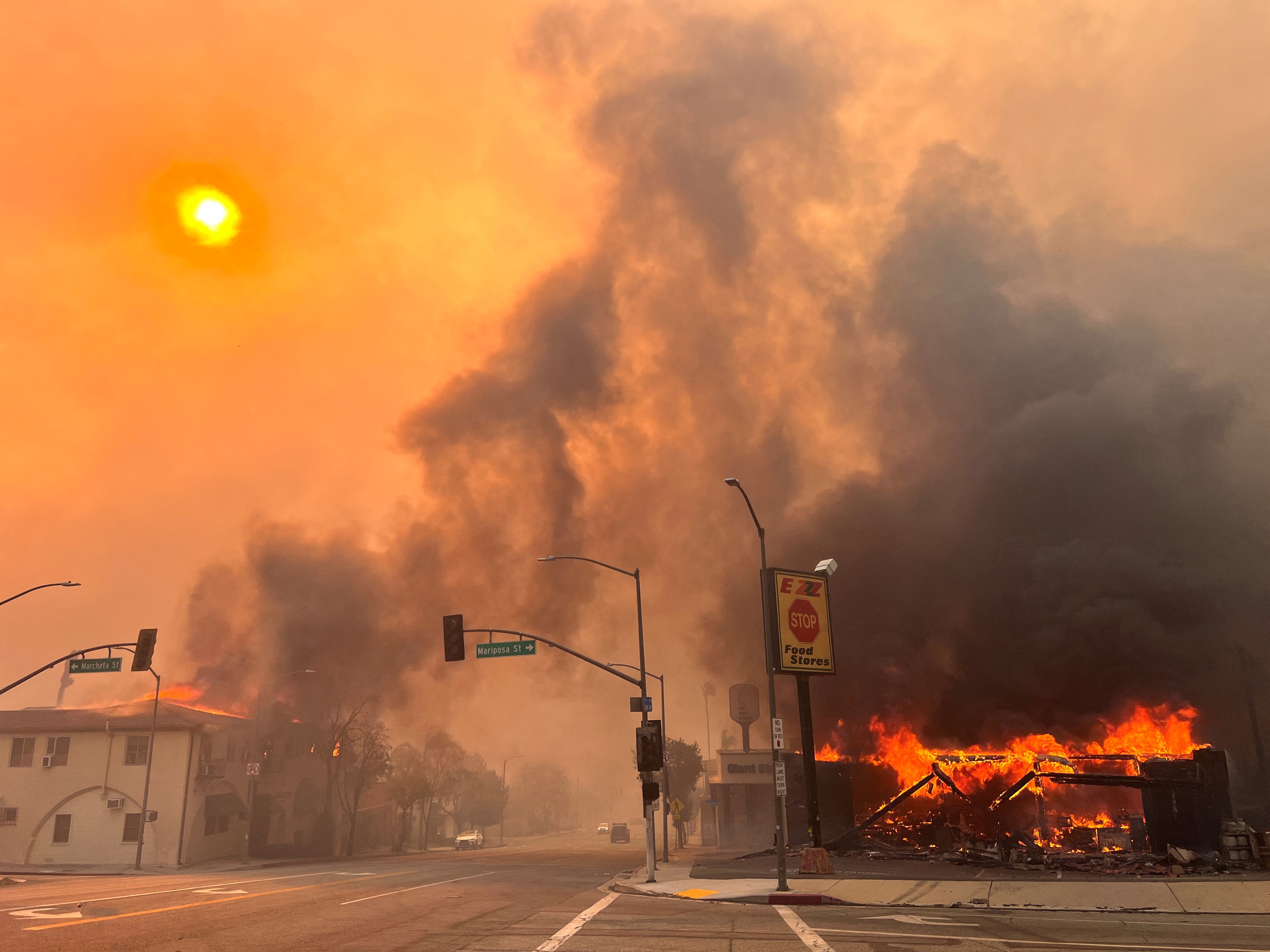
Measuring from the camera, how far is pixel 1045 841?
3108 cm

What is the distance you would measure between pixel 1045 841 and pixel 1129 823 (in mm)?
3387

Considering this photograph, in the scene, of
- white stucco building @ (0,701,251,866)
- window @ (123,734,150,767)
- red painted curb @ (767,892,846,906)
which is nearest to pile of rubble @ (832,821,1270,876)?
red painted curb @ (767,892,846,906)

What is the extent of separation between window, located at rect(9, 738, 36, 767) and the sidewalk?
148 ft

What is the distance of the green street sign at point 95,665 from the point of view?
31203mm

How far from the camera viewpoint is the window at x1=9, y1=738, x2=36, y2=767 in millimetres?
48531

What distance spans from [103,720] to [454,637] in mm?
34921

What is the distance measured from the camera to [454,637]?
2614 cm

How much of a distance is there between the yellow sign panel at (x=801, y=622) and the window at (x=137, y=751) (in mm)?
41814

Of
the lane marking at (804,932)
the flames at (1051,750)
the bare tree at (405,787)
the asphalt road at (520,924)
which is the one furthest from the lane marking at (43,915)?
the bare tree at (405,787)

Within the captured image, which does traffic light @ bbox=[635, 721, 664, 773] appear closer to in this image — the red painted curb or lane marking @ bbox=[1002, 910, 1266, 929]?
the red painted curb

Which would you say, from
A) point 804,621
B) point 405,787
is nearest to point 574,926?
point 804,621

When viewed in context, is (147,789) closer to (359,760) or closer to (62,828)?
(62,828)

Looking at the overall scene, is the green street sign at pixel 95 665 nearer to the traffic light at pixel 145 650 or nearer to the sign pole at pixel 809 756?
the traffic light at pixel 145 650

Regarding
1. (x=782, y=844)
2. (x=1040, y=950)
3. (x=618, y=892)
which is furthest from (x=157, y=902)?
(x=1040, y=950)
